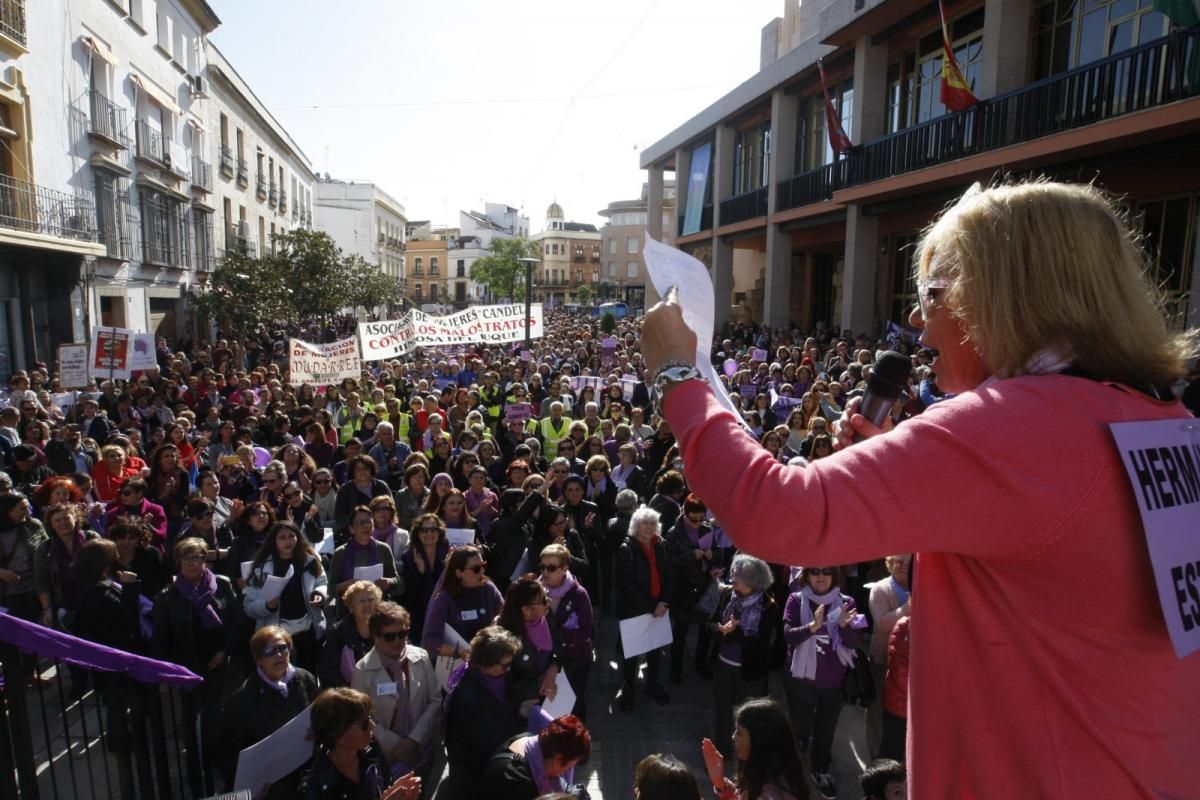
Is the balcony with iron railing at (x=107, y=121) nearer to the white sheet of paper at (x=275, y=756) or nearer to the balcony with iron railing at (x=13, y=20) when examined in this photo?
the balcony with iron railing at (x=13, y=20)

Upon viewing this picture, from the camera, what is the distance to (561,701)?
191 inches

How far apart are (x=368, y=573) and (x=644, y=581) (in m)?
2.15

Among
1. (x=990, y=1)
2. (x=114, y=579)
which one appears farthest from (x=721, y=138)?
(x=114, y=579)

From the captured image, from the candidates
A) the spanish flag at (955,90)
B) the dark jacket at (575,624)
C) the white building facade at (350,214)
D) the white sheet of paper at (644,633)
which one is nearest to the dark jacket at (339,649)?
the dark jacket at (575,624)

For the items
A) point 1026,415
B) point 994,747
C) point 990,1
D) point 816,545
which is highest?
point 990,1

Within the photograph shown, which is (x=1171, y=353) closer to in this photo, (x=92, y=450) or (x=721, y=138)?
(x=92, y=450)

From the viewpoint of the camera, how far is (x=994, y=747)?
114cm

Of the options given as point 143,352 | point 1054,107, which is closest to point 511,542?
point 143,352

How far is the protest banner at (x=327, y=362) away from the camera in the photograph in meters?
13.1

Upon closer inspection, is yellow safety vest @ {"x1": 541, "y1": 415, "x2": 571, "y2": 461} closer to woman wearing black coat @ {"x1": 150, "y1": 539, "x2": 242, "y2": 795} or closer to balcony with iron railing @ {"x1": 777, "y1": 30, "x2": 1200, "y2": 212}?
woman wearing black coat @ {"x1": 150, "y1": 539, "x2": 242, "y2": 795}

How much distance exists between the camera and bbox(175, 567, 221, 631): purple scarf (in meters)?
5.32

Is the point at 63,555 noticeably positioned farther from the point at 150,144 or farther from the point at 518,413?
the point at 150,144

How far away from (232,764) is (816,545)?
4120 millimetres

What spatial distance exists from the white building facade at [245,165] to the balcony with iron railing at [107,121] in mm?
6485
